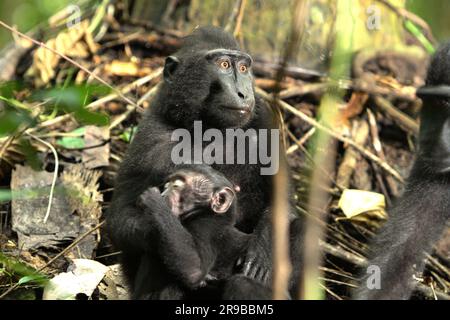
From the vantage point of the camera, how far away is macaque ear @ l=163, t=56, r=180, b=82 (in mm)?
5641

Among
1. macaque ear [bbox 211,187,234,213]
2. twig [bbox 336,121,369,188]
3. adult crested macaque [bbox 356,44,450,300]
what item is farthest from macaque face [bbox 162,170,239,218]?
twig [bbox 336,121,369,188]

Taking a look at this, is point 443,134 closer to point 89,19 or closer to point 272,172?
point 272,172

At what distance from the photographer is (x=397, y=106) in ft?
28.1

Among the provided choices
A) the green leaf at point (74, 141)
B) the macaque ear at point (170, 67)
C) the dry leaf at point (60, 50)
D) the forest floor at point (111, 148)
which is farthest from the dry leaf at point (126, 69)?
the macaque ear at point (170, 67)

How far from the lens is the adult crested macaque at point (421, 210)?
5.30 metres

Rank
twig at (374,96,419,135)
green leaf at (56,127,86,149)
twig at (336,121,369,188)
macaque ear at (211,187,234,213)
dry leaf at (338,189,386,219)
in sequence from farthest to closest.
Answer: twig at (374,96,419,135)
twig at (336,121,369,188)
green leaf at (56,127,86,149)
dry leaf at (338,189,386,219)
macaque ear at (211,187,234,213)

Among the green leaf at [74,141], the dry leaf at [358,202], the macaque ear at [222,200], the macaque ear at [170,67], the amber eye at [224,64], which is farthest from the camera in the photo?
the green leaf at [74,141]

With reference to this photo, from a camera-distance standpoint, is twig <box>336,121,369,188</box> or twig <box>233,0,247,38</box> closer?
twig <box>336,121,369,188</box>

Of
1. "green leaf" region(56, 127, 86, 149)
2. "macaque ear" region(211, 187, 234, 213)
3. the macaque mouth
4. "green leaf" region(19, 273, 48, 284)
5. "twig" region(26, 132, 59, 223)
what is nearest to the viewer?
"green leaf" region(19, 273, 48, 284)

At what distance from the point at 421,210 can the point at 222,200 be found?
5.11ft

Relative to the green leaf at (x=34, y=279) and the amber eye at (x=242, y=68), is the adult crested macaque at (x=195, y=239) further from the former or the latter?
the amber eye at (x=242, y=68)

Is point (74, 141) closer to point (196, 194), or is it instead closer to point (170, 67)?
point (170, 67)

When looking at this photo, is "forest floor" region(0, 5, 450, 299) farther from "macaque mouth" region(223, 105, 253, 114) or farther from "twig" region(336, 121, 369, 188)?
"macaque mouth" region(223, 105, 253, 114)
